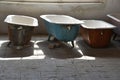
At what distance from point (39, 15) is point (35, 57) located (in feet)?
5.59

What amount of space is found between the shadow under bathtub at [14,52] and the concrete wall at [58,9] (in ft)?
3.64

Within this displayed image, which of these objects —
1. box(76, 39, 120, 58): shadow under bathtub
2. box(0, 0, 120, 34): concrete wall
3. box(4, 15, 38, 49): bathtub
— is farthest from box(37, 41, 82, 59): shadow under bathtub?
box(0, 0, 120, 34): concrete wall

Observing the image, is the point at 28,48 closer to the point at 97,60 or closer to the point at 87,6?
the point at 97,60

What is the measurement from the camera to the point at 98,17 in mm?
5914

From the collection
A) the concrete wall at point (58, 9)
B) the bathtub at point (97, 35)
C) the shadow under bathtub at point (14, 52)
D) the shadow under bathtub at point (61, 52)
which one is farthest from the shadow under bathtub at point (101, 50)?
the shadow under bathtub at point (14, 52)

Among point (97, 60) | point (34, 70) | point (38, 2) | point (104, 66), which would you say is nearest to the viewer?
point (34, 70)

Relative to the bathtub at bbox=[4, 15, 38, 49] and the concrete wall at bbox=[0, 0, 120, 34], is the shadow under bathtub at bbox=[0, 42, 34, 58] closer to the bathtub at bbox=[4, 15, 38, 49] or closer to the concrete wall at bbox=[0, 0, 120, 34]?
the bathtub at bbox=[4, 15, 38, 49]

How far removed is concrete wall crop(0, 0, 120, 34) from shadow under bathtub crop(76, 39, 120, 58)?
88cm

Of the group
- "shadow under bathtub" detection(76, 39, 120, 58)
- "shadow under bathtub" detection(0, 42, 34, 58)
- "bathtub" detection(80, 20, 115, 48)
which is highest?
A: "bathtub" detection(80, 20, 115, 48)

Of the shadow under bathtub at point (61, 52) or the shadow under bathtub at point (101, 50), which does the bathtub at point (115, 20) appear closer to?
the shadow under bathtub at point (101, 50)

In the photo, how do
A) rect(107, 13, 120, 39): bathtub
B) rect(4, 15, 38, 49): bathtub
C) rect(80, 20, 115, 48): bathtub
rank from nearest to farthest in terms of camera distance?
rect(4, 15, 38, 49): bathtub, rect(80, 20, 115, 48): bathtub, rect(107, 13, 120, 39): bathtub

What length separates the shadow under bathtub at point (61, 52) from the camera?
14.5 feet

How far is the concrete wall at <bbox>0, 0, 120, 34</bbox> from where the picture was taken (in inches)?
222

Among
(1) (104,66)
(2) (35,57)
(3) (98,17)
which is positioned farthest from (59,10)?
(1) (104,66)
